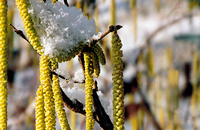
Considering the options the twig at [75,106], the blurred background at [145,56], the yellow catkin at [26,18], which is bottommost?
the twig at [75,106]

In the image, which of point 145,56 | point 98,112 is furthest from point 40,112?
point 145,56

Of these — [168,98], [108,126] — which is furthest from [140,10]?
[108,126]

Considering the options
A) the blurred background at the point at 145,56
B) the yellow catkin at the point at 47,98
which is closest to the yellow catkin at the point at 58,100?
the yellow catkin at the point at 47,98

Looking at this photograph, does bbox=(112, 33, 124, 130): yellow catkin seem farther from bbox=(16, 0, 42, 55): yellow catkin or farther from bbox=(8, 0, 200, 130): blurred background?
bbox=(8, 0, 200, 130): blurred background

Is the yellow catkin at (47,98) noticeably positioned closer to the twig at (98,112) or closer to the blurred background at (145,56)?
the twig at (98,112)

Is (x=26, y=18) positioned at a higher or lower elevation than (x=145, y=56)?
lower

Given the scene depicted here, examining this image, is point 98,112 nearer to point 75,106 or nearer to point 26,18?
→ point 75,106

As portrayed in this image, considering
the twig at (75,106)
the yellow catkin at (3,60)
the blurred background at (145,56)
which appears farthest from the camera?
the blurred background at (145,56)

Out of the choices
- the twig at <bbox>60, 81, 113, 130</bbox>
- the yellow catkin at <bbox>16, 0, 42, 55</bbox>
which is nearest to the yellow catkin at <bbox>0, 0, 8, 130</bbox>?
the yellow catkin at <bbox>16, 0, 42, 55</bbox>

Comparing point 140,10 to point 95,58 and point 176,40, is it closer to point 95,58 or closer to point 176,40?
point 176,40
